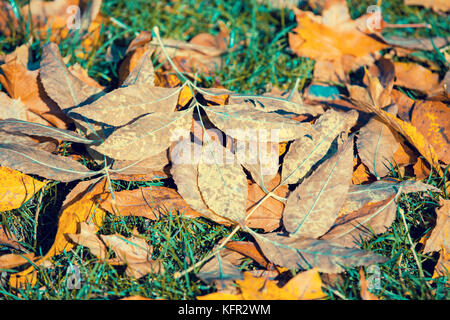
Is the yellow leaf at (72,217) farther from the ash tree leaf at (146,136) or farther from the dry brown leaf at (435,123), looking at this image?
the dry brown leaf at (435,123)

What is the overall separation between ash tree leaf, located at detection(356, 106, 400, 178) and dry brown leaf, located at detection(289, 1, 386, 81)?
585mm

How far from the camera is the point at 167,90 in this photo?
178 cm

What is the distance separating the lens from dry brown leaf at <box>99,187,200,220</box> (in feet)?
5.53

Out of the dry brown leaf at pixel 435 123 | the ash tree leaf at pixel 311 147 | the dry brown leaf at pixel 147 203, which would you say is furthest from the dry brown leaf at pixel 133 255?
the dry brown leaf at pixel 435 123

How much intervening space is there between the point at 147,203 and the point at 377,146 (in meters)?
1.04

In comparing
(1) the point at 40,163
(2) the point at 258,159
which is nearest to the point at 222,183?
(2) the point at 258,159

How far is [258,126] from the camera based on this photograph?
63.7 inches

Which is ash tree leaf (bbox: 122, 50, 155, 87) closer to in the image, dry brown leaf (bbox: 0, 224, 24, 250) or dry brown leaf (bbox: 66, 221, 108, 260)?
dry brown leaf (bbox: 66, 221, 108, 260)

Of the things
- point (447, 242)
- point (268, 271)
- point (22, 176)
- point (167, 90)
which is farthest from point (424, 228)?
point (22, 176)

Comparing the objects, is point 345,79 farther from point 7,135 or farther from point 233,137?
point 7,135

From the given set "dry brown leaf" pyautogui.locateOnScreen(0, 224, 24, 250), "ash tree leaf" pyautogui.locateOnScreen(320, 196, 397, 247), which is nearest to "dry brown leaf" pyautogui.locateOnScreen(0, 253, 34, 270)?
"dry brown leaf" pyautogui.locateOnScreen(0, 224, 24, 250)

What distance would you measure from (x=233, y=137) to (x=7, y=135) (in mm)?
977

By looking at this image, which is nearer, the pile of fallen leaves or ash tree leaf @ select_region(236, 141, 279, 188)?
the pile of fallen leaves

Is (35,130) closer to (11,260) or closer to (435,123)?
(11,260)
